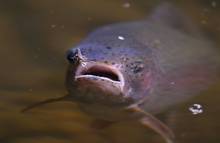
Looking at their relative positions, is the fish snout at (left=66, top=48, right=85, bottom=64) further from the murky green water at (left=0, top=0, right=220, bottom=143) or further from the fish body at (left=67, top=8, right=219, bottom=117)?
the murky green water at (left=0, top=0, right=220, bottom=143)

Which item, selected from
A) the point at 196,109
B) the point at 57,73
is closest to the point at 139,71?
the point at 196,109

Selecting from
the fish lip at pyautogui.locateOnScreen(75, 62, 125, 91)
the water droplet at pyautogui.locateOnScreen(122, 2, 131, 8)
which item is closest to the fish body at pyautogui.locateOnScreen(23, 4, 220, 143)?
the fish lip at pyautogui.locateOnScreen(75, 62, 125, 91)

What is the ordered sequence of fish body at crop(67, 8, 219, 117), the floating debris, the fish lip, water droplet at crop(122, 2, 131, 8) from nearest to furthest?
the fish lip < fish body at crop(67, 8, 219, 117) < the floating debris < water droplet at crop(122, 2, 131, 8)

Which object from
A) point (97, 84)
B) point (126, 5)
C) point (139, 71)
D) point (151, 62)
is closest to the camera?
point (97, 84)

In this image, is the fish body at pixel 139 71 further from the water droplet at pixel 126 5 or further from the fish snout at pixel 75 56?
the water droplet at pixel 126 5

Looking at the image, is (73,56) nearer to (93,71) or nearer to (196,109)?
(93,71)

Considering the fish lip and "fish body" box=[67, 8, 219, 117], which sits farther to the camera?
"fish body" box=[67, 8, 219, 117]
